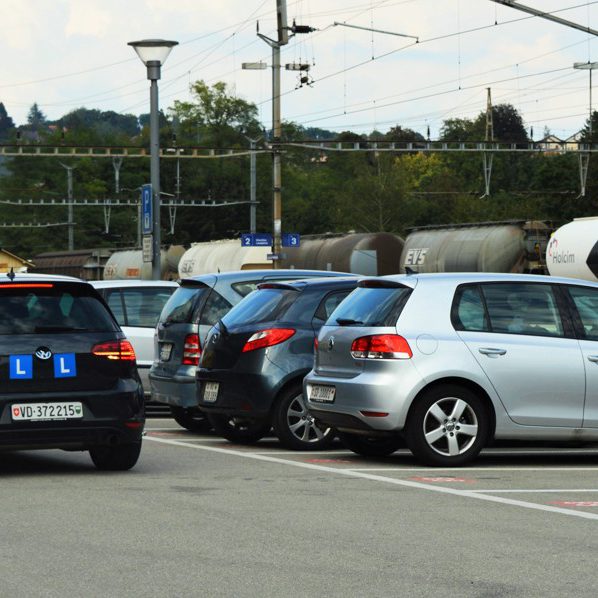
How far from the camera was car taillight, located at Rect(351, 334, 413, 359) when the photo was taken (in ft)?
40.5

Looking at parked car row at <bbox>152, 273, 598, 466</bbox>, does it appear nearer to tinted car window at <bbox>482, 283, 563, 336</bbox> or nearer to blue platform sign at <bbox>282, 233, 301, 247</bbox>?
tinted car window at <bbox>482, 283, 563, 336</bbox>

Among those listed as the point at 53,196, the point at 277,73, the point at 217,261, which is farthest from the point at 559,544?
the point at 53,196

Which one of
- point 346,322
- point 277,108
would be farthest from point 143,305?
point 277,108

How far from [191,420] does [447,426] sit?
202 inches

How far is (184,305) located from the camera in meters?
16.1

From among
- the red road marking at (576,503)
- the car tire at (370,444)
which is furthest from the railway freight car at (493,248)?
the red road marking at (576,503)

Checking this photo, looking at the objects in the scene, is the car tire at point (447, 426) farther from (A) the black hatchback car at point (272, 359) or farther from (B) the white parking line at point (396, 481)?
(A) the black hatchback car at point (272, 359)

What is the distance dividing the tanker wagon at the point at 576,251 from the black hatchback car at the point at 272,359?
25.4 meters

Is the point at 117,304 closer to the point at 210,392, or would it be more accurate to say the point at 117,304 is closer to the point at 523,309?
the point at 210,392

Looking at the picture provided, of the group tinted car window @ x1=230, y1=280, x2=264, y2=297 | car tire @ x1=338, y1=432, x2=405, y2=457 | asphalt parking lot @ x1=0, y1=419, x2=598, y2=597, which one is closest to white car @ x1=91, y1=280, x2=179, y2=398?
tinted car window @ x1=230, y1=280, x2=264, y2=297

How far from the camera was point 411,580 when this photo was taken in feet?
23.2

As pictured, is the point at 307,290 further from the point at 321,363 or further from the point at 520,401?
the point at 520,401

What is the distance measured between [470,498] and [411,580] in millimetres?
3348

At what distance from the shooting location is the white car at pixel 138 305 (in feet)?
62.7
